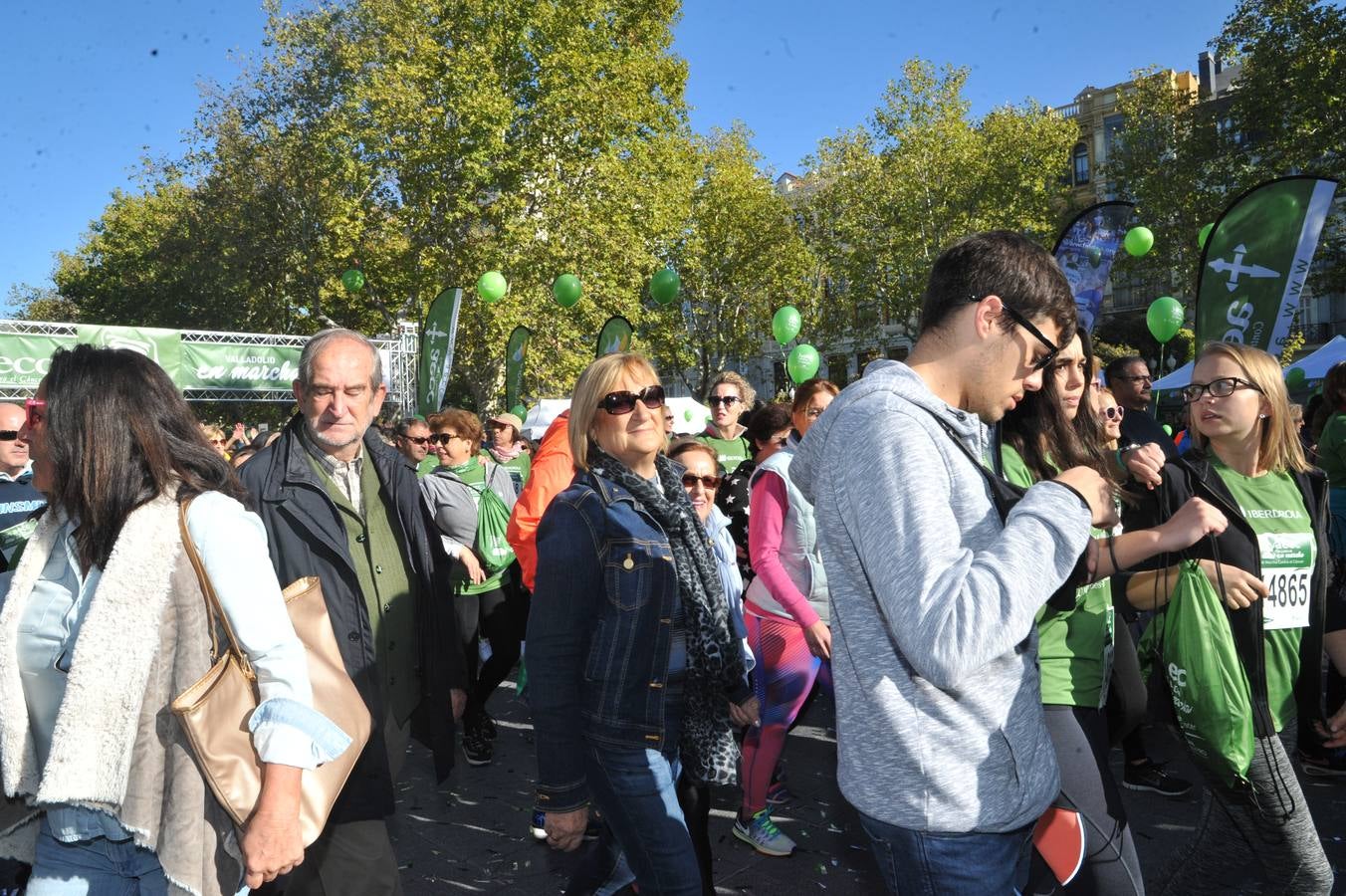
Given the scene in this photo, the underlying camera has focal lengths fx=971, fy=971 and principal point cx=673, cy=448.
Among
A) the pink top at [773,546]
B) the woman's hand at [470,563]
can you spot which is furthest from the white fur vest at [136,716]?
the woman's hand at [470,563]

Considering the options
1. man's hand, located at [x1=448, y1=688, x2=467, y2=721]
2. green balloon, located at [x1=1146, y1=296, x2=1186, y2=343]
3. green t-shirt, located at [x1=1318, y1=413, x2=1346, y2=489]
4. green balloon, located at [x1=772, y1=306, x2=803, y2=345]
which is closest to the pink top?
man's hand, located at [x1=448, y1=688, x2=467, y2=721]

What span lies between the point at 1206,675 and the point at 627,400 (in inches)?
62.5

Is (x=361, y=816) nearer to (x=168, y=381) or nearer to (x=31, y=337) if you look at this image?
(x=168, y=381)

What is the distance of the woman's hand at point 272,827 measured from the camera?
1799 millimetres

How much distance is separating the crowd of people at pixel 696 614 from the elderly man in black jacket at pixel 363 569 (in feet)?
0.04

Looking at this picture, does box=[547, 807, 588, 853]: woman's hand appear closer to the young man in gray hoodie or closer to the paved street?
the young man in gray hoodie

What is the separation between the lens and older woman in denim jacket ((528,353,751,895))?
2316mm

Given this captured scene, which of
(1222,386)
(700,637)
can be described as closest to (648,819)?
(700,637)

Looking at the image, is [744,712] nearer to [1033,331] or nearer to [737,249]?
[1033,331]

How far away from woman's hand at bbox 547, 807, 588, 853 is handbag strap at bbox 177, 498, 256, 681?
765mm

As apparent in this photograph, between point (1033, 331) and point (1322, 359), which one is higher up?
point (1322, 359)

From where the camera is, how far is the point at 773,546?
13.1 feet

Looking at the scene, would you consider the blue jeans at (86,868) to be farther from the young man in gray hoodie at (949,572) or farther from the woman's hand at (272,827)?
the young man in gray hoodie at (949,572)

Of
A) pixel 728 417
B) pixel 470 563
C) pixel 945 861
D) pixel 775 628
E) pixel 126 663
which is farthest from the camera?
pixel 728 417
